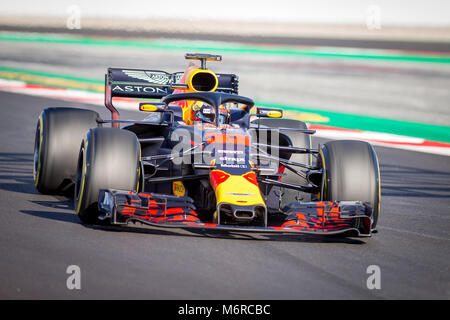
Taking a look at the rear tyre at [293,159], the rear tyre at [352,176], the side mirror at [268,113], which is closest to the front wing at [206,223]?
the rear tyre at [352,176]

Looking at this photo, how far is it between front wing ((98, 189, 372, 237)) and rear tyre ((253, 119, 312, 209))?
3.87 ft

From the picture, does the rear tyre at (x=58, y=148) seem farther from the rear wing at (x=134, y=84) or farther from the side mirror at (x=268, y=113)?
the side mirror at (x=268, y=113)

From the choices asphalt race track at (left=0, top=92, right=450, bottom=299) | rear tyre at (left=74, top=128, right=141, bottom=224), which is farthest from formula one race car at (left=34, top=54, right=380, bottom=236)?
asphalt race track at (left=0, top=92, right=450, bottom=299)

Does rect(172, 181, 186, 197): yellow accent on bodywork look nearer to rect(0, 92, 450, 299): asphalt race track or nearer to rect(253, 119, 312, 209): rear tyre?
rect(0, 92, 450, 299): asphalt race track

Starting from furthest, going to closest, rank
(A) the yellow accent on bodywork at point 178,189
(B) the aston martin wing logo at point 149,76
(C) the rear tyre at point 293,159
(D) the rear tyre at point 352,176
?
1. (B) the aston martin wing logo at point 149,76
2. (C) the rear tyre at point 293,159
3. (A) the yellow accent on bodywork at point 178,189
4. (D) the rear tyre at point 352,176

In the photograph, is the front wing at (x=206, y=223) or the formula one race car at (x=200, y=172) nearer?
the front wing at (x=206, y=223)

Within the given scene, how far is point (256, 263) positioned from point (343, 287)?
86 centimetres

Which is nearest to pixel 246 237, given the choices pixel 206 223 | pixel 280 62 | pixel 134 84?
pixel 206 223

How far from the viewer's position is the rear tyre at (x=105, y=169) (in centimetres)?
786

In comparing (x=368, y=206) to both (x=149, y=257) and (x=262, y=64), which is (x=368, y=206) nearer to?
(x=149, y=257)

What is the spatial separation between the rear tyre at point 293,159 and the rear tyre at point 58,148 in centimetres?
236

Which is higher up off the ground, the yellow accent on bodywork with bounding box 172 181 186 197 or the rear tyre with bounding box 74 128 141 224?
the rear tyre with bounding box 74 128 141 224

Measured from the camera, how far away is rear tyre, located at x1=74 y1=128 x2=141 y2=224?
7.86 meters
